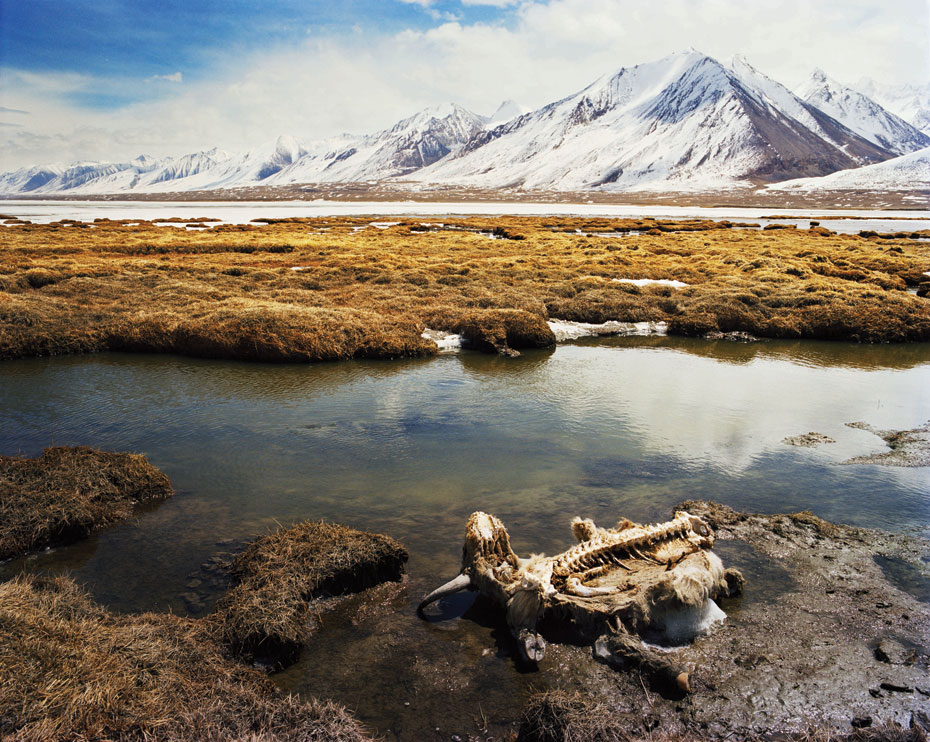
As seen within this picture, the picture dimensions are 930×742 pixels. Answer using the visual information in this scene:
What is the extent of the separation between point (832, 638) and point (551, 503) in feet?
14.6

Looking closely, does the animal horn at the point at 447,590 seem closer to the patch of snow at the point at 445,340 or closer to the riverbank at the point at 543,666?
the riverbank at the point at 543,666

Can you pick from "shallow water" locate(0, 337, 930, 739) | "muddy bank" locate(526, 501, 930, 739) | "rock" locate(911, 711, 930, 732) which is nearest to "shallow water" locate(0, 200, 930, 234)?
"shallow water" locate(0, 337, 930, 739)

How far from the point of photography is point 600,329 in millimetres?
25984

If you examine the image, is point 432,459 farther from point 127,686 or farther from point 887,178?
point 887,178

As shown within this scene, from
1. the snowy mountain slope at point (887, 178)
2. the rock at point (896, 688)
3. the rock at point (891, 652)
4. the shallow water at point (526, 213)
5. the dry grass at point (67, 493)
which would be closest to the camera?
the rock at point (896, 688)

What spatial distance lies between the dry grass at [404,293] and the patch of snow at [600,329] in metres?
0.65

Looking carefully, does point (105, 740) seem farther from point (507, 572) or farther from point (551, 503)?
point (551, 503)

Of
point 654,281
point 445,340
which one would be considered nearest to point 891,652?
point 445,340

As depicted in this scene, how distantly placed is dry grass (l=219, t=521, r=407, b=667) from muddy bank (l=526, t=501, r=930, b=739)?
9.35ft

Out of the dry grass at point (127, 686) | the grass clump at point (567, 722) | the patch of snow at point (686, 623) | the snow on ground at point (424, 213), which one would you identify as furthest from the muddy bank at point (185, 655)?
the snow on ground at point (424, 213)

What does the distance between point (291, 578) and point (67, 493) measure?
455 cm

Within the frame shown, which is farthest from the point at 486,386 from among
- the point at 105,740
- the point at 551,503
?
the point at 105,740

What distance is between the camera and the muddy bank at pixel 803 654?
566 cm

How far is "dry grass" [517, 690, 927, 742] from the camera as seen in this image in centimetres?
528
